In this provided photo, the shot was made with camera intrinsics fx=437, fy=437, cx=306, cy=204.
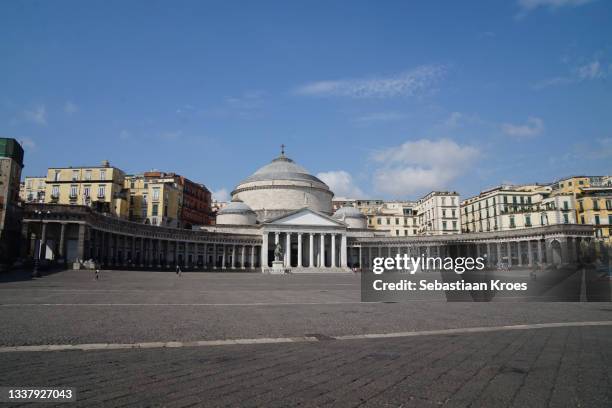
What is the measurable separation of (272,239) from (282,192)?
16.1m

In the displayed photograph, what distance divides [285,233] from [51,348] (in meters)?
79.1

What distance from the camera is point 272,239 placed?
91.3 metres

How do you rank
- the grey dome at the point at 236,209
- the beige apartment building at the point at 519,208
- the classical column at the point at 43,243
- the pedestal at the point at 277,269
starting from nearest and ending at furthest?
the classical column at the point at 43,243 → the pedestal at the point at 277,269 → the beige apartment building at the point at 519,208 → the grey dome at the point at 236,209

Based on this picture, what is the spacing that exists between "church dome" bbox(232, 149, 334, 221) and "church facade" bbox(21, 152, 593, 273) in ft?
0.78

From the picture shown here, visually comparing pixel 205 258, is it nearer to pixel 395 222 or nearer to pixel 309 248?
pixel 309 248

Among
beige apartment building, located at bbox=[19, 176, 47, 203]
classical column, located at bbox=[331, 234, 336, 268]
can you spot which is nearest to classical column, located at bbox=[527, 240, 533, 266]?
classical column, located at bbox=[331, 234, 336, 268]

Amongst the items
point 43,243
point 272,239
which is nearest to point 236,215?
point 272,239

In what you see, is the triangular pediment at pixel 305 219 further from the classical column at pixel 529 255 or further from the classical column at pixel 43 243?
the classical column at pixel 43 243

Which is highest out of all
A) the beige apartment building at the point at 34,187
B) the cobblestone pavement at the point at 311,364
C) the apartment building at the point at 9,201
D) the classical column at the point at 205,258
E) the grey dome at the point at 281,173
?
the grey dome at the point at 281,173

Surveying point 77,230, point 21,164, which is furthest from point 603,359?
point 21,164

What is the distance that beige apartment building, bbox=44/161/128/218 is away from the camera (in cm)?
6988

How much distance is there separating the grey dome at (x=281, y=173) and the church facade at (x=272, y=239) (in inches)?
10.2

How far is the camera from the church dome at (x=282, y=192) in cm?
10331

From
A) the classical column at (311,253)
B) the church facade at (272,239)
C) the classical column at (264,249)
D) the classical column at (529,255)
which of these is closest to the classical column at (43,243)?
the church facade at (272,239)
